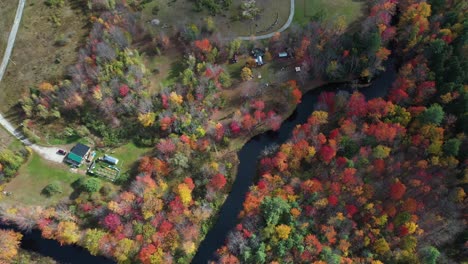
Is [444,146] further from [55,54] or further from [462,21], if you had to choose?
[55,54]

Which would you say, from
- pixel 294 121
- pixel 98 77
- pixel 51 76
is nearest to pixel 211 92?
pixel 294 121

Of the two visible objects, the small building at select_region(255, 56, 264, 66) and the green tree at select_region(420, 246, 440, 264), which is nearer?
the green tree at select_region(420, 246, 440, 264)

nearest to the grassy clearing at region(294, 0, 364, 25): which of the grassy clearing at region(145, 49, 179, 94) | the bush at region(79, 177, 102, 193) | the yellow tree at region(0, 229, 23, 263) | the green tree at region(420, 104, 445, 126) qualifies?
the green tree at region(420, 104, 445, 126)

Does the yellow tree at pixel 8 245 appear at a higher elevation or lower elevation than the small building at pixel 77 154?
lower

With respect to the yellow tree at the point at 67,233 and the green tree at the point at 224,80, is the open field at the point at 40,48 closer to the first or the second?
the yellow tree at the point at 67,233

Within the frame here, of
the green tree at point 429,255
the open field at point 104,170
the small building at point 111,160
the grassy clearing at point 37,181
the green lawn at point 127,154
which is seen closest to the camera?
the green tree at point 429,255

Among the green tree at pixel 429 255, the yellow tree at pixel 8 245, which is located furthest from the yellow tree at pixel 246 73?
the yellow tree at pixel 8 245

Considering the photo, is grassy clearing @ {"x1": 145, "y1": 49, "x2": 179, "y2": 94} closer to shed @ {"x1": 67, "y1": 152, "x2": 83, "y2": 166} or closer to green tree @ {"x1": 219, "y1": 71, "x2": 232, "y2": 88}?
green tree @ {"x1": 219, "y1": 71, "x2": 232, "y2": 88}
